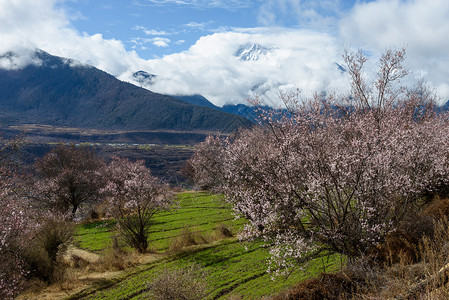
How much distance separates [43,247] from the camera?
26.1 metres

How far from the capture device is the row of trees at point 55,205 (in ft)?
61.2

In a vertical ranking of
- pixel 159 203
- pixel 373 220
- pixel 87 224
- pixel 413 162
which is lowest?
pixel 87 224

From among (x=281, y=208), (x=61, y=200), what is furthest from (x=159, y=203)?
(x=61, y=200)

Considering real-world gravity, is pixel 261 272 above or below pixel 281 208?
below

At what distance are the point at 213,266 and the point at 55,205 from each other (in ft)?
143

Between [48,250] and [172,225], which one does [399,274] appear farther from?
[172,225]

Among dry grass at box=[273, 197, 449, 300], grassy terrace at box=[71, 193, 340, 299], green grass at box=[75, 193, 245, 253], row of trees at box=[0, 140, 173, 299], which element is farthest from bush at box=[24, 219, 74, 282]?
dry grass at box=[273, 197, 449, 300]

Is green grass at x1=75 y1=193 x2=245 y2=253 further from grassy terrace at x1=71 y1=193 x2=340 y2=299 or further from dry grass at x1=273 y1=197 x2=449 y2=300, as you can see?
dry grass at x1=273 y1=197 x2=449 y2=300

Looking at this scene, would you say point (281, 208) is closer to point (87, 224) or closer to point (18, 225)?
point (18, 225)

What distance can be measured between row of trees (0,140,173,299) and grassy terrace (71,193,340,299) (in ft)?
13.0

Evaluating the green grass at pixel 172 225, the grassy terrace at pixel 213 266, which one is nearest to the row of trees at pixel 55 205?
the green grass at pixel 172 225

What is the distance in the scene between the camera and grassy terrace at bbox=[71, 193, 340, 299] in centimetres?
1994

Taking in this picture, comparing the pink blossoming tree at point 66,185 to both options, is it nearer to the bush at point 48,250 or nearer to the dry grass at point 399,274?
the bush at point 48,250

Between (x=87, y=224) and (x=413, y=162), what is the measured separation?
5180cm
